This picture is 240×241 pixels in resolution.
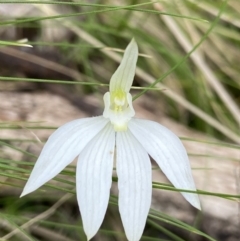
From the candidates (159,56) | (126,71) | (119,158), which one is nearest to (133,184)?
(119,158)

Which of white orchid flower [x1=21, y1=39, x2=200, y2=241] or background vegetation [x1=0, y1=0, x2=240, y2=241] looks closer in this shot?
white orchid flower [x1=21, y1=39, x2=200, y2=241]

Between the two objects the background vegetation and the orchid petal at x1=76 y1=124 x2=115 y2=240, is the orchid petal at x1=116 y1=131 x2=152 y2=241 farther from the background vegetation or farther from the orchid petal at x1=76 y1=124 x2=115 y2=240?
the background vegetation

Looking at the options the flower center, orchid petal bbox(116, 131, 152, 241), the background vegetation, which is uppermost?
the background vegetation

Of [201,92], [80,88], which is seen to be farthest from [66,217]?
[201,92]

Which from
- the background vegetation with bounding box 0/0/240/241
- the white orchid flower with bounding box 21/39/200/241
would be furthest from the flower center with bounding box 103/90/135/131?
the background vegetation with bounding box 0/0/240/241

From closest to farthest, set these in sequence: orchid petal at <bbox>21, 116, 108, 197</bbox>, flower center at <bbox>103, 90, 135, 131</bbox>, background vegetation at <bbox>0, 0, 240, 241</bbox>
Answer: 1. orchid petal at <bbox>21, 116, 108, 197</bbox>
2. flower center at <bbox>103, 90, 135, 131</bbox>
3. background vegetation at <bbox>0, 0, 240, 241</bbox>

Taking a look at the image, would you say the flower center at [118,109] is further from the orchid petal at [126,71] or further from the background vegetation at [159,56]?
the background vegetation at [159,56]

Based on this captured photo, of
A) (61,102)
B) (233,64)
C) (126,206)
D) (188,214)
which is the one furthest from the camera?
(233,64)

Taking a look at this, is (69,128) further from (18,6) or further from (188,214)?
(18,6)

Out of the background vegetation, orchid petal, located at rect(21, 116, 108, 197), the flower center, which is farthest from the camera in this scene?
the background vegetation
